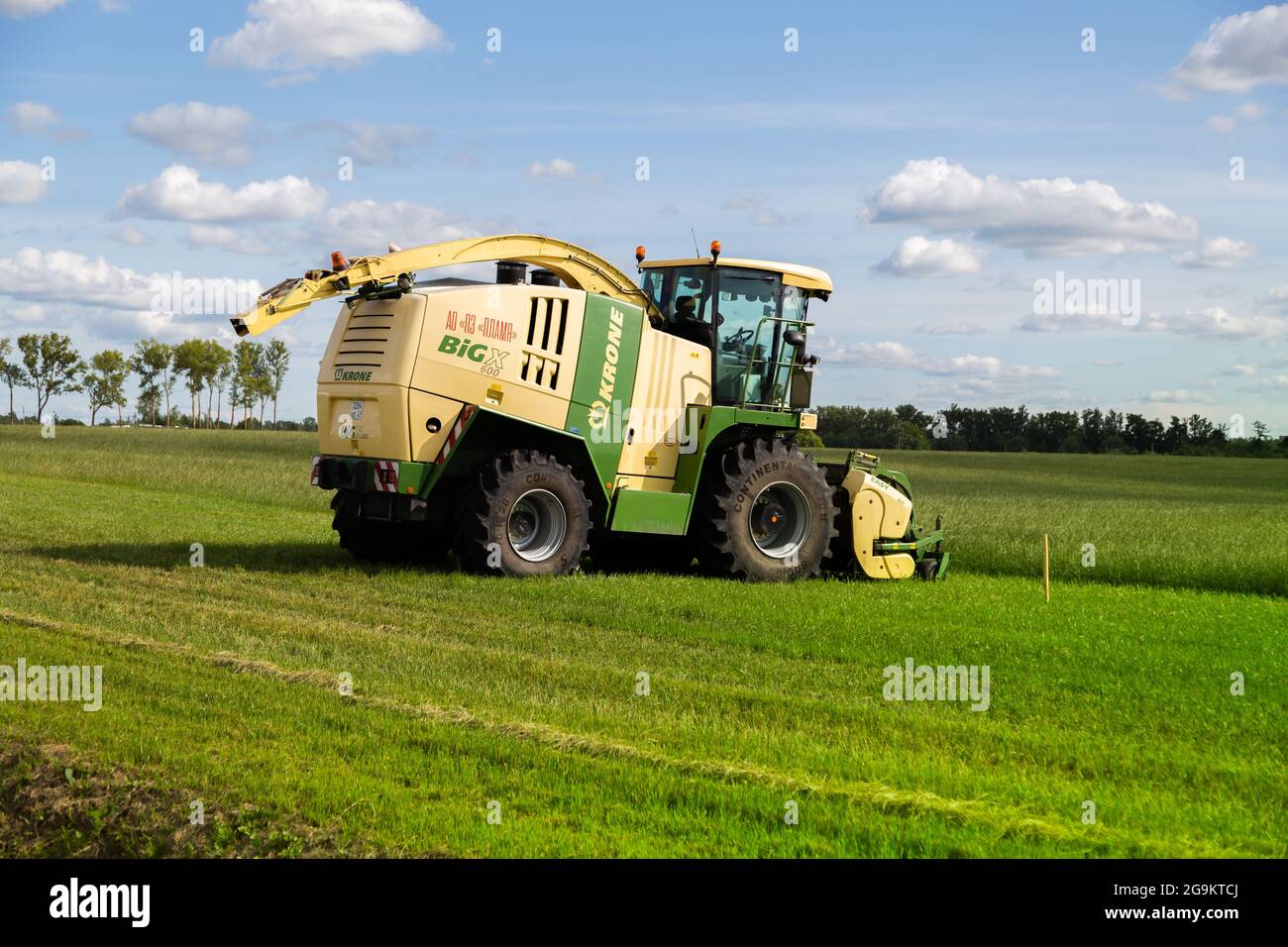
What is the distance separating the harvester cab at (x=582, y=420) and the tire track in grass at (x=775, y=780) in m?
5.09

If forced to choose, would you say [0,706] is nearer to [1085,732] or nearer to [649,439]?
[1085,732]

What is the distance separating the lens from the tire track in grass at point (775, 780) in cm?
606

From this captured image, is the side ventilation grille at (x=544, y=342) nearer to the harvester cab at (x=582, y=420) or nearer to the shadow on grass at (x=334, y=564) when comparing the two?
the harvester cab at (x=582, y=420)

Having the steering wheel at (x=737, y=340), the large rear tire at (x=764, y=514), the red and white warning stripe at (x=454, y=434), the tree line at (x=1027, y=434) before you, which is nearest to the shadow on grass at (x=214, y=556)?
the red and white warning stripe at (x=454, y=434)

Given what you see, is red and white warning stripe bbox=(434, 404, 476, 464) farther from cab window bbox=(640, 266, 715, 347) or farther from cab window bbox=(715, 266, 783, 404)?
cab window bbox=(715, 266, 783, 404)

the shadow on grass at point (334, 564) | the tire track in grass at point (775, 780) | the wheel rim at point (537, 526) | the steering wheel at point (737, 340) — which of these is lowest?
the tire track in grass at point (775, 780)

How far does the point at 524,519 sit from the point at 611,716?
682cm

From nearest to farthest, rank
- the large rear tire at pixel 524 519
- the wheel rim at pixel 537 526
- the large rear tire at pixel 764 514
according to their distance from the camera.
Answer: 1. the large rear tire at pixel 524 519
2. the wheel rim at pixel 537 526
3. the large rear tire at pixel 764 514

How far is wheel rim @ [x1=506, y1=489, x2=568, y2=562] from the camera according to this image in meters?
14.7

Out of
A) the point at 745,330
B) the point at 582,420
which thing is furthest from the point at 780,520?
the point at 582,420

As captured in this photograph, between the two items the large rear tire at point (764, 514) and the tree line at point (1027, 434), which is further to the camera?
the tree line at point (1027, 434)

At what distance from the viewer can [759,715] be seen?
842 cm

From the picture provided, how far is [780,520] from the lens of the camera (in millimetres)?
16359
